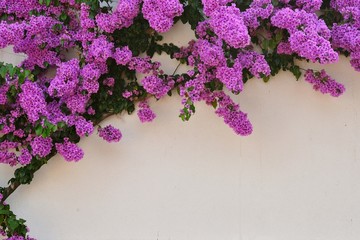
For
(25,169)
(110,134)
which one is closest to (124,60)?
(110,134)

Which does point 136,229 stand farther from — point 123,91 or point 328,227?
point 328,227

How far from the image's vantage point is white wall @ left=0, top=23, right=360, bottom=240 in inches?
116

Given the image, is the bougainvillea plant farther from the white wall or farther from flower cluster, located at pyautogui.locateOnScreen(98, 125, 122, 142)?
the white wall

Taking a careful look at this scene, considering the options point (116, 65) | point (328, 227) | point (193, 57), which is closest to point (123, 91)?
point (116, 65)

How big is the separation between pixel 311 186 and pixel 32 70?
1.62 meters

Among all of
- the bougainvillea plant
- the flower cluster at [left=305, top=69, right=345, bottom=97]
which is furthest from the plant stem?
the flower cluster at [left=305, top=69, right=345, bottom=97]

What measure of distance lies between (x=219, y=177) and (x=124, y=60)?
804 mm

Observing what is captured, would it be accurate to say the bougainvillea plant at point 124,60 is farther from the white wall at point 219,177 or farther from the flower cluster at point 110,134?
the white wall at point 219,177

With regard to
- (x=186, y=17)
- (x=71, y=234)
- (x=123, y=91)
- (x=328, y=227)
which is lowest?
(x=71, y=234)

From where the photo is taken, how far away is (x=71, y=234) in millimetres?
3043

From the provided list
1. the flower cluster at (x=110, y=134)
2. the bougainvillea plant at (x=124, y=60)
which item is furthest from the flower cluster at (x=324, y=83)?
the flower cluster at (x=110, y=134)

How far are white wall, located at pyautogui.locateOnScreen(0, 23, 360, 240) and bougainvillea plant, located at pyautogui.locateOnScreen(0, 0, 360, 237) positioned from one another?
0.35 ft

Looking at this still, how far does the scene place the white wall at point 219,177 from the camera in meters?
2.95

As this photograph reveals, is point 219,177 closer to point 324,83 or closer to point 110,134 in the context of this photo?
point 110,134
